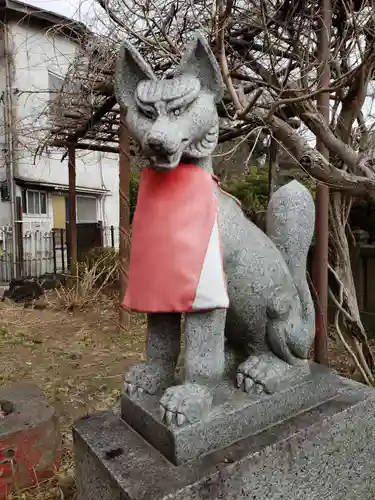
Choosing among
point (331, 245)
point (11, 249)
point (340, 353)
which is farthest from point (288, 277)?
point (11, 249)

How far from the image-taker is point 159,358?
137cm

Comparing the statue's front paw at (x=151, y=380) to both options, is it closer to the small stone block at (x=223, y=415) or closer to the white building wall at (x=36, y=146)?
the small stone block at (x=223, y=415)

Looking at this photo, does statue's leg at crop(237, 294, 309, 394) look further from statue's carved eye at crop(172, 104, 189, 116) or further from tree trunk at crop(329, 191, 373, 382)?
tree trunk at crop(329, 191, 373, 382)

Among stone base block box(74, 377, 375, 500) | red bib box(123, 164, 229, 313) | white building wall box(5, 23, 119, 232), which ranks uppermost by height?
white building wall box(5, 23, 119, 232)

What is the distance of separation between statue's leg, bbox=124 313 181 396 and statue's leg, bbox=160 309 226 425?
0.12m

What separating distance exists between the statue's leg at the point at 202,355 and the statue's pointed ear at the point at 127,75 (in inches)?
25.6

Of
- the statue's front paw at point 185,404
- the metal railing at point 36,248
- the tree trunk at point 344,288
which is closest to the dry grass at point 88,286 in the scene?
the metal railing at point 36,248

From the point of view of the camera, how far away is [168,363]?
1.37 meters

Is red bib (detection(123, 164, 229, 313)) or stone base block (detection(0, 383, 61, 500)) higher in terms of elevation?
red bib (detection(123, 164, 229, 313))

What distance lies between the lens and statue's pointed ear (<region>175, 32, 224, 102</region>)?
115cm

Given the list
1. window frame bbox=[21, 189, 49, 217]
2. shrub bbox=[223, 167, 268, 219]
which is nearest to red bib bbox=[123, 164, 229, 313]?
Result: shrub bbox=[223, 167, 268, 219]

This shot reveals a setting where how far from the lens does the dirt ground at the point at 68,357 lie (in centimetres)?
259

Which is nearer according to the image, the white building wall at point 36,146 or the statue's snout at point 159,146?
the statue's snout at point 159,146

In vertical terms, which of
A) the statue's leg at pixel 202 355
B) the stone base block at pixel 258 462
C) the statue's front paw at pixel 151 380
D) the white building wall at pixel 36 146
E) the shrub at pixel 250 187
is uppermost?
the white building wall at pixel 36 146
